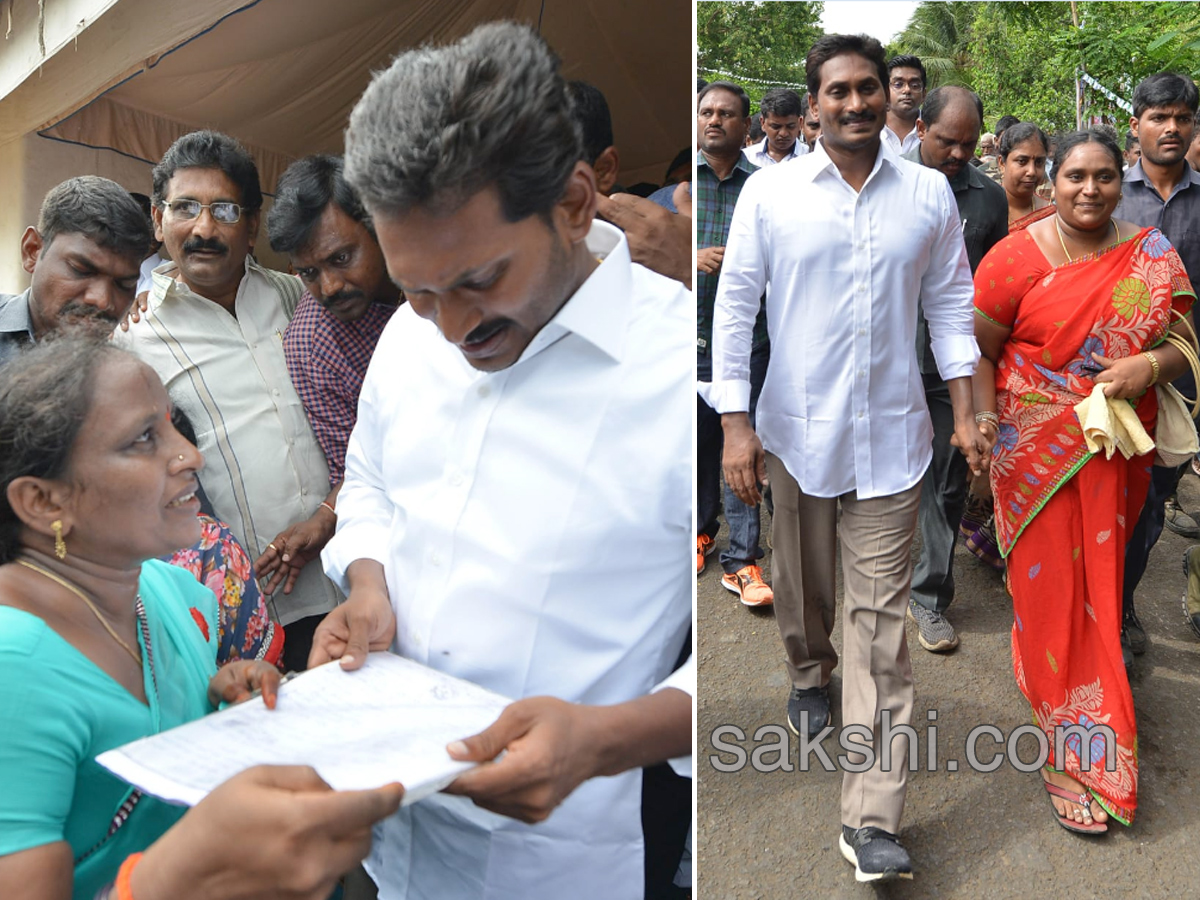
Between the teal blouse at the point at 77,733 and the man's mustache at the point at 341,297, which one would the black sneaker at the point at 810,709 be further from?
the teal blouse at the point at 77,733

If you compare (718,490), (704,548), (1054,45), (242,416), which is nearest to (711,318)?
(718,490)

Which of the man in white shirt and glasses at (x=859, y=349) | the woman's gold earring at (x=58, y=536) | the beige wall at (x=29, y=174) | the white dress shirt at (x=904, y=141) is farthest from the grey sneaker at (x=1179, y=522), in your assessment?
the beige wall at (x=29, y=174)

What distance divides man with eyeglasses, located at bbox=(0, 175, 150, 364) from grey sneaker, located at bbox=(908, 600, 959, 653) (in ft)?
8.54

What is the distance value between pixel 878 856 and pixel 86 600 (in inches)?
68.8

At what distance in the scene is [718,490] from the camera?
381cm

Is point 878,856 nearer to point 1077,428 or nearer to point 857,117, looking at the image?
point 1077,428

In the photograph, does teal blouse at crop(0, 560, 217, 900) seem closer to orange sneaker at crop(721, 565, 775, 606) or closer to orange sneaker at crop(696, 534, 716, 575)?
orange sneaker at crop(721, 565, 775, 606)

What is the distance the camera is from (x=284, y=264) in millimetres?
5012

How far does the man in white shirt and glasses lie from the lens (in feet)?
7.24

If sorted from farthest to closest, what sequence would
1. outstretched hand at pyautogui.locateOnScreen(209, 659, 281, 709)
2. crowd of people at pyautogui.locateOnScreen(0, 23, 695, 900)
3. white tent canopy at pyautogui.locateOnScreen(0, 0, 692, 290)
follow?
white tent canopy at pyautogui.locateOnScreen(0, 0, 692, 290)
outstretched hand at pyautogui.locateOnScreen(209, 659, 281, 709)
crowd of people at pyautogui.locateOnScreen(0, 23, 695, 900)

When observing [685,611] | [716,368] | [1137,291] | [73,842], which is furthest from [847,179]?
A: [73,842]

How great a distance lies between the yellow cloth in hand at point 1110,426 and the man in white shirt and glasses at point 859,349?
32 centimetres

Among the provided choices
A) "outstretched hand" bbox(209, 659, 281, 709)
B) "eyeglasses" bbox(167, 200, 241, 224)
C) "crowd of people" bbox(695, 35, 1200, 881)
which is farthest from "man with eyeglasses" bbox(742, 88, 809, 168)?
"outstretched hand" bbox(209, 659, 281, 709)

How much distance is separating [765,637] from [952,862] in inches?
42.9
